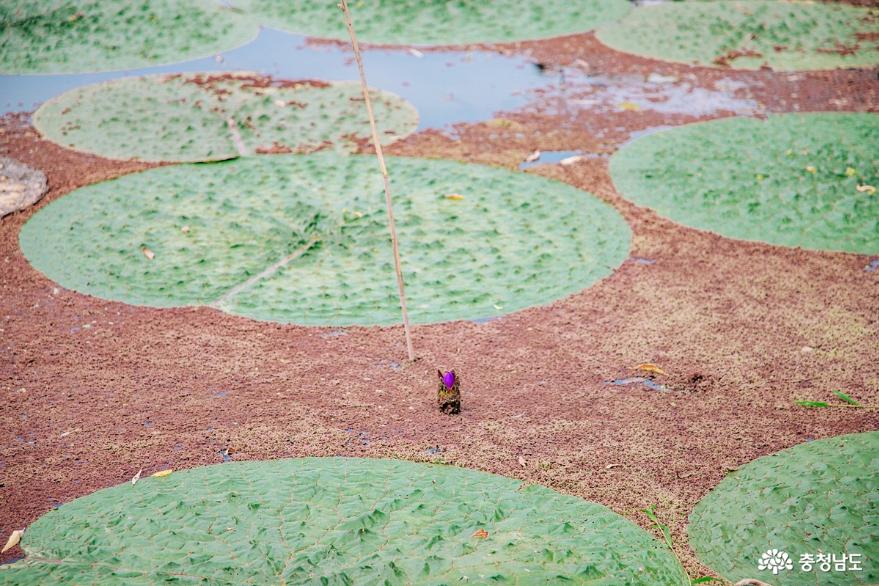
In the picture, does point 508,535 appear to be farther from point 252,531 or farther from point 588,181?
point 588,181

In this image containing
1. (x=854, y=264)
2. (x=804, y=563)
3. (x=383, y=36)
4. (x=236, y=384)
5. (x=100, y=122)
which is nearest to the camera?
(x=804, y=563)

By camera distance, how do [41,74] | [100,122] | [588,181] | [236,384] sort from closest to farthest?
[236,384] → [588,181] → [100,122] → [41,74]

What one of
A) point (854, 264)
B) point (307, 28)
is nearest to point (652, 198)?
point (854, 264)

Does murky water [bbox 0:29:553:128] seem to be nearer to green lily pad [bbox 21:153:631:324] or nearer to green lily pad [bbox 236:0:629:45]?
green lily pad [bbox 236:0:629:45]

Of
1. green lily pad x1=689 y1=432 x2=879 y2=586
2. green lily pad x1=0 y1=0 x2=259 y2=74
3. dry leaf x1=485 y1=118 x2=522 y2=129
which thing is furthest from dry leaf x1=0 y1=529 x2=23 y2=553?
green lily pad x1=0 y1=0 x2=259 y2=74

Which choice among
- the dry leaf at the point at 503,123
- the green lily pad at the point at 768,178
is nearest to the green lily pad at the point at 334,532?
the green lily pad at the point at 768,178

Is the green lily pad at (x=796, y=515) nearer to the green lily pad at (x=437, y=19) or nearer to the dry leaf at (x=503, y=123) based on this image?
the dry leaf at (x=503, y=123)
